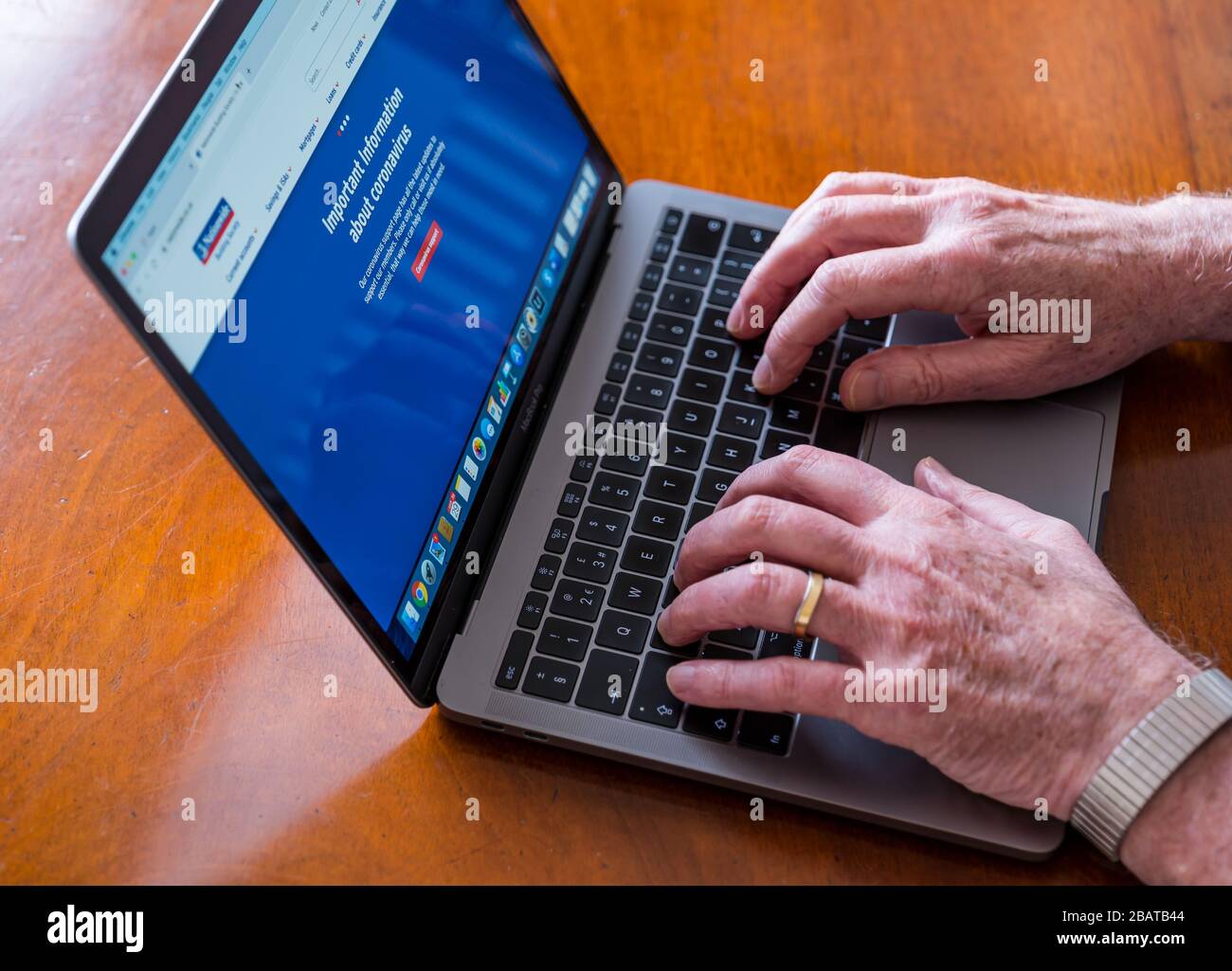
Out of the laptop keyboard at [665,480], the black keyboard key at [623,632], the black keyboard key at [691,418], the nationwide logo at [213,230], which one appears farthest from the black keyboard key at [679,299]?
the nationwide logo at [213,230]

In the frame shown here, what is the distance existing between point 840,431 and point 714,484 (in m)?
0.12

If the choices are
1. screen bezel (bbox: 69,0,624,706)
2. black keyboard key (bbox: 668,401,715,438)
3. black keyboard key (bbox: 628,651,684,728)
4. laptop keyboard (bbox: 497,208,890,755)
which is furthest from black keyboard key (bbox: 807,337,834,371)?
black keyboard key (bbox: 628,651,684,728)

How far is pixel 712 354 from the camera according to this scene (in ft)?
3.14

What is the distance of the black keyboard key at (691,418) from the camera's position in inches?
35.9

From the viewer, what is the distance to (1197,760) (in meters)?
0.70

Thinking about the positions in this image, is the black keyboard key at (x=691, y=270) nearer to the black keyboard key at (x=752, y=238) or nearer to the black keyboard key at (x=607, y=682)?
the black keyboard key at (x=752, y=238)

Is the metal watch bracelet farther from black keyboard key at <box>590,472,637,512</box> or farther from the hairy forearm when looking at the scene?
black keyboard key at <box>590,472,637,512</box>

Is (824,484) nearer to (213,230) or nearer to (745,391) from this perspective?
(745,391)

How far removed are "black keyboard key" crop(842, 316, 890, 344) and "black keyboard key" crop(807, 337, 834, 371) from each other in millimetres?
26

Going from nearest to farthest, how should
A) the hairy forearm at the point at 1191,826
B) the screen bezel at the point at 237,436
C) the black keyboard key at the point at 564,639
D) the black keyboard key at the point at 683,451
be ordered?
the screen bezel at the point at 237,436, the hairy forearm at the point at 1191,826, the black keyboard key at the point at 564,639, the black keyboard key at the point at 683,451

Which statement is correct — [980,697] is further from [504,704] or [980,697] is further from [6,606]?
[6,606]

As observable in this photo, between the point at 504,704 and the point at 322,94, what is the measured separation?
0.42 metres

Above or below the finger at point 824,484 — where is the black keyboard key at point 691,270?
above

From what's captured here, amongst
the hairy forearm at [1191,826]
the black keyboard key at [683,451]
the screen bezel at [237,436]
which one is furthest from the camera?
the black keyboard key at [683,451]
